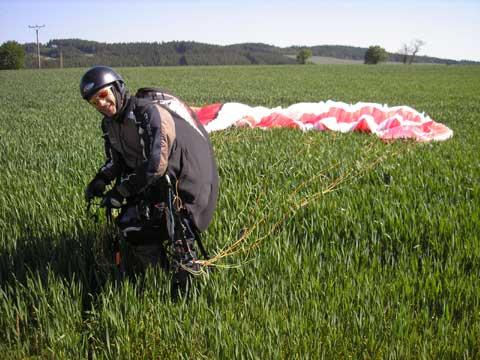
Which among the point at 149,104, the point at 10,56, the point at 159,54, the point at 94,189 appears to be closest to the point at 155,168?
the point at 149,104

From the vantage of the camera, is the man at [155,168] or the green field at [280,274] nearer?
the green field at [280,274]

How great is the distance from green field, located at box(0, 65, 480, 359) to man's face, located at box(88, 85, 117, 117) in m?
1.01

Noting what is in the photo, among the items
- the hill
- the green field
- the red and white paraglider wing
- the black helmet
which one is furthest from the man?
the hill

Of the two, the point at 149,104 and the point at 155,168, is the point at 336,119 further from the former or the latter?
the point at 155,168

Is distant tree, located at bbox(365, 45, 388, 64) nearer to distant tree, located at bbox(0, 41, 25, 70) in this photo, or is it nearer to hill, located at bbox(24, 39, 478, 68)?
hill, located at bbox(24, 39, 478, 68)

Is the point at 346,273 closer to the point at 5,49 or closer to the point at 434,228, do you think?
the point at 434,228

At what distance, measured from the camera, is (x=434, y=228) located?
138 inches

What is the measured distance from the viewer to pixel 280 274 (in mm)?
2934

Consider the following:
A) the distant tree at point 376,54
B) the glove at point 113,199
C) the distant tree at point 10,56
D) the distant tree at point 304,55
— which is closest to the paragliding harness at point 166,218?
the glove at point 113,199

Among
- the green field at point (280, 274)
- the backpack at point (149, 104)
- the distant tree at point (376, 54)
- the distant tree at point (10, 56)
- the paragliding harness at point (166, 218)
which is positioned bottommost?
the green field at point (280, 274)

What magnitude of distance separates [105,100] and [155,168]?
52cm

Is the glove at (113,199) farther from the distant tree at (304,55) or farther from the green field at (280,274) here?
the distant tree at (304,55)

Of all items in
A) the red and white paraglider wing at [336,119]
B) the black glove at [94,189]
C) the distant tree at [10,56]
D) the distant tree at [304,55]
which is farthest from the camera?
the distant tree at [304,55]

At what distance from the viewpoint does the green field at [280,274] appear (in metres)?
2.30
